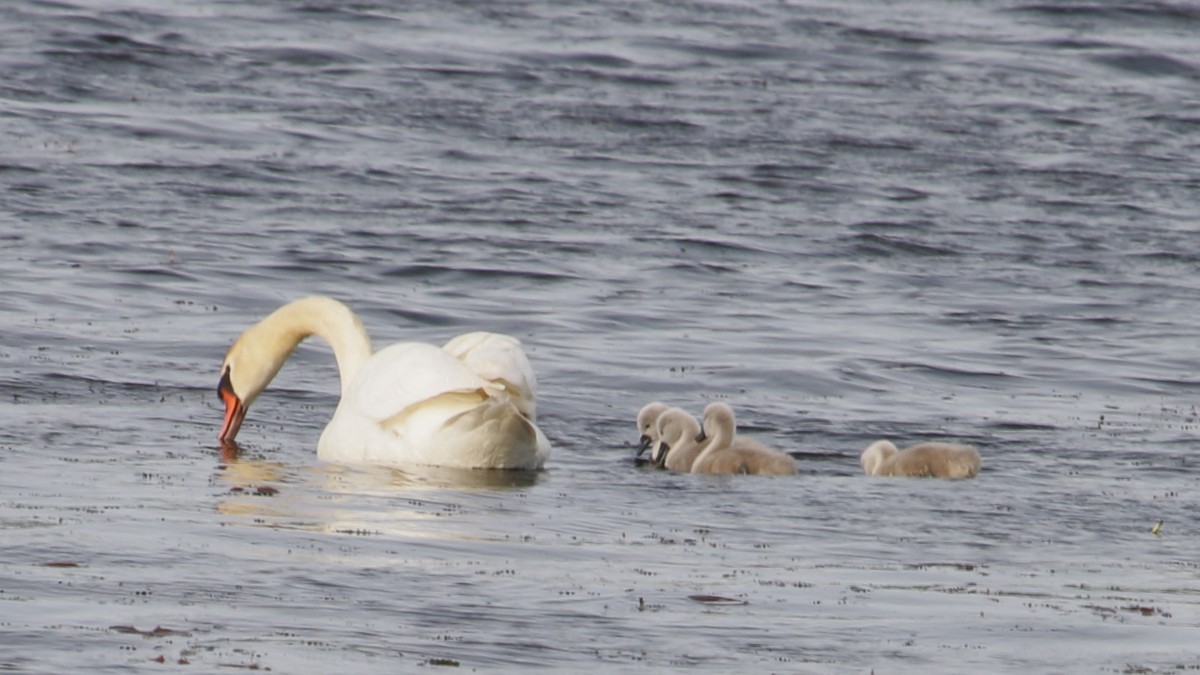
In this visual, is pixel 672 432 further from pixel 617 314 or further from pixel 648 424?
pixel 617 314

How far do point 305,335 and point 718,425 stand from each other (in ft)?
7.89

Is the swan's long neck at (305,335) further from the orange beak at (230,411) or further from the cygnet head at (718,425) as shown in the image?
the cygnet head at (718,425)

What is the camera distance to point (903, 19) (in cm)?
3047

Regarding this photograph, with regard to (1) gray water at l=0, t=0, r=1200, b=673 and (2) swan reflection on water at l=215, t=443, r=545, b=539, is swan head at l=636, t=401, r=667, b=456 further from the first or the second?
(2) swan reflection on water at l=215, t=443, r=545, b=539

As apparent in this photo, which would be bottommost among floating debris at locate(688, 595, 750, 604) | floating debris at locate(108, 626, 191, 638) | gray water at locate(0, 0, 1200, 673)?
gray water at locate(0, 0, 1200, 673)

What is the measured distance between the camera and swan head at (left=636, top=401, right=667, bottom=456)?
11.3 meters

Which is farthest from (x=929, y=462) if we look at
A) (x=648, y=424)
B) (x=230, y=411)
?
(x=230, y=411)

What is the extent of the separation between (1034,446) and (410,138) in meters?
11.6

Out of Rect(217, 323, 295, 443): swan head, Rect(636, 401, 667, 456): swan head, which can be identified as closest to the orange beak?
Rect(217, 323, 295, 443): swan head

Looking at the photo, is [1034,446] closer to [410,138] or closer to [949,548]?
[949,548]

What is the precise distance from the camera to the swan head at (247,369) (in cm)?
1155

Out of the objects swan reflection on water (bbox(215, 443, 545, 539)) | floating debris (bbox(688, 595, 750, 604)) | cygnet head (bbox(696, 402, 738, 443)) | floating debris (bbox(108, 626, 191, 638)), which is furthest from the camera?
cygnet head (bbox(696, 402, 738, 443))

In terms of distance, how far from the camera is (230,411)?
11547 mm

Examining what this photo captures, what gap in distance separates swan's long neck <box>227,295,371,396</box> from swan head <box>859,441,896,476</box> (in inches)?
100
